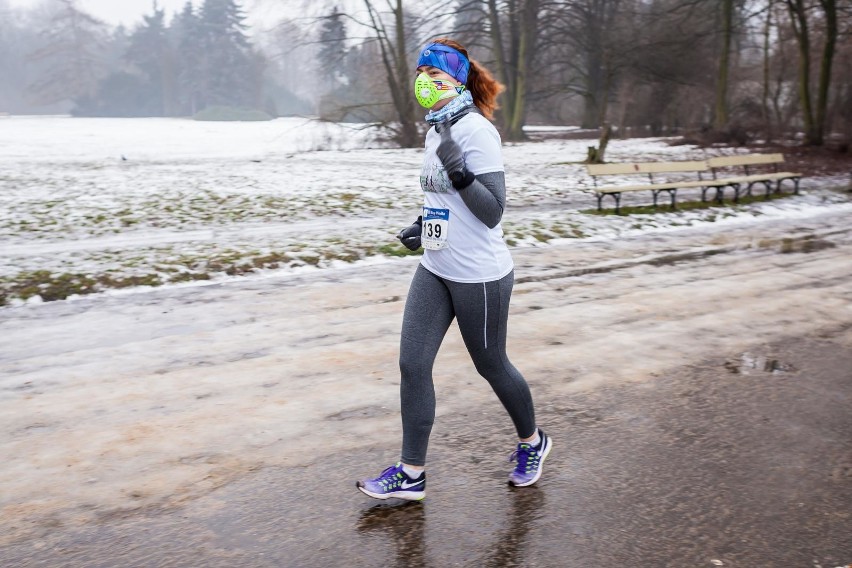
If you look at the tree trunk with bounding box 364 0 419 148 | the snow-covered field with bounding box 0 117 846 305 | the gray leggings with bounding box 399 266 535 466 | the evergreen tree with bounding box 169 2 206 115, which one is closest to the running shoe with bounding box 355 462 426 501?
the gray leggings with bounding box 399 266 535 466

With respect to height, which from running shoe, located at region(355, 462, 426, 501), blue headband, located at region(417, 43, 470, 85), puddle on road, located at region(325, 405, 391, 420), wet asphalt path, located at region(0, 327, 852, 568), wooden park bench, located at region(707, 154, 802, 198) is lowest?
wet asphalt path, located at region(0, 327, 852, 568)

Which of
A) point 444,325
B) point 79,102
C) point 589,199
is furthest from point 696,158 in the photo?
point 79,102

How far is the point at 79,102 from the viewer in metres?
74.7

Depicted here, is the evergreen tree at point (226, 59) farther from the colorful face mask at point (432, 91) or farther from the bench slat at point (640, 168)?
the colorful face mask at point (432, 91)

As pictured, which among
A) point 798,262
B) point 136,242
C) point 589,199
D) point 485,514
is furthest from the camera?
point 589,199

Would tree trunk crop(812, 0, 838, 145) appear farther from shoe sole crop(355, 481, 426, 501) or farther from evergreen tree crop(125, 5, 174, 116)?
evergreen tree crop(125, 5, 174, 116)

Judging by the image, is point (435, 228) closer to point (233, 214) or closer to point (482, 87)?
point (482, 87)

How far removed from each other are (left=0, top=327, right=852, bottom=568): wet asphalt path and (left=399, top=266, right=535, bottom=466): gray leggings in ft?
1.43

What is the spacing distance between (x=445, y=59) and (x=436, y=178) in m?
0.50

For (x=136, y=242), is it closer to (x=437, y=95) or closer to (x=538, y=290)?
(x=538, y=290)

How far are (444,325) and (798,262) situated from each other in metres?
7.24

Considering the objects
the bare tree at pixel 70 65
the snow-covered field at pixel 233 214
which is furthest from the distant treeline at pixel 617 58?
the bare tree at pixel 70 65

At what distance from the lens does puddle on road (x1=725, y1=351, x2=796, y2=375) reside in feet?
18.3

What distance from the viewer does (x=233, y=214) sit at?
13180mm
